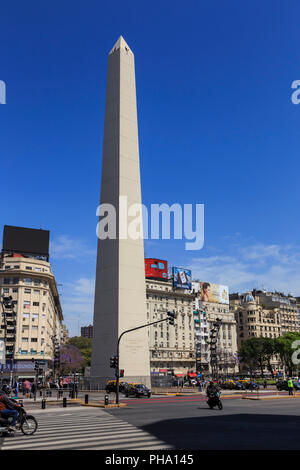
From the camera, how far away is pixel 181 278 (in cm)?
11131

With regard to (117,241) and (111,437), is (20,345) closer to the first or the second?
(117,241)

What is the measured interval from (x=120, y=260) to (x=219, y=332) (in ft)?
270

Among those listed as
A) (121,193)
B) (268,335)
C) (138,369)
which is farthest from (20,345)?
(268,335)

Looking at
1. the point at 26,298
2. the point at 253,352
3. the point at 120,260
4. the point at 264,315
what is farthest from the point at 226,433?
the point at 264,315

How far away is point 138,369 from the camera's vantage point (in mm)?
45344

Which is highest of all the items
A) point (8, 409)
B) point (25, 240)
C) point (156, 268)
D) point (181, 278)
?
point (25, 240)

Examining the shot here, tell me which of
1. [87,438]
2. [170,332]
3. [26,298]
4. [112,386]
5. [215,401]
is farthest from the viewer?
[170,332]

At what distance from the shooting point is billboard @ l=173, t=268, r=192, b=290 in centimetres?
10925

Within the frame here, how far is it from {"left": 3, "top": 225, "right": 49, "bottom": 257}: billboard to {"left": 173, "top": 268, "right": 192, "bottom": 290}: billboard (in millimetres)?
36190

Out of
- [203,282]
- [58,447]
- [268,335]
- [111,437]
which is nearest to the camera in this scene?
[58,447]

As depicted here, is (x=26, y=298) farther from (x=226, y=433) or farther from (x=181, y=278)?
(x=226, y=433)

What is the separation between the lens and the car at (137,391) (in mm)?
38438

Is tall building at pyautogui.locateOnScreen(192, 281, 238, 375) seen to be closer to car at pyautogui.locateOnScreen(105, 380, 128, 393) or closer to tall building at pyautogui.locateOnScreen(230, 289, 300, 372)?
tall building at pyautogui.locateOnScreen(230, 289, 300, 372)
